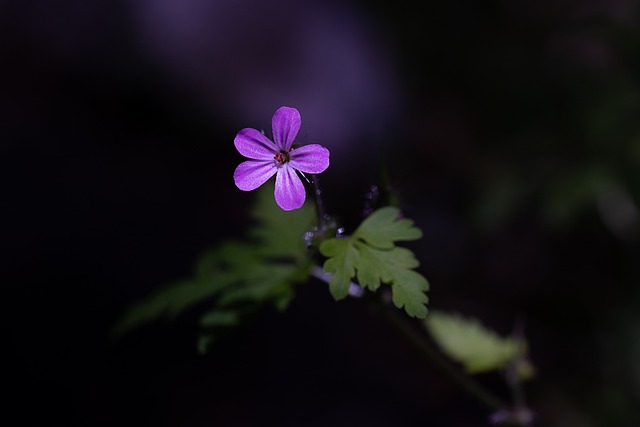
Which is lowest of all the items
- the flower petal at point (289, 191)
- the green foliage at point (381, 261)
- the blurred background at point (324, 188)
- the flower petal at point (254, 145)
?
the green foliage at point (381, 261)

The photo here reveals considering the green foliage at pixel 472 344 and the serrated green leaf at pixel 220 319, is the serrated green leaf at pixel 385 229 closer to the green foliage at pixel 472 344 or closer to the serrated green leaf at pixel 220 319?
the serrated green leaf at pixel 220 319

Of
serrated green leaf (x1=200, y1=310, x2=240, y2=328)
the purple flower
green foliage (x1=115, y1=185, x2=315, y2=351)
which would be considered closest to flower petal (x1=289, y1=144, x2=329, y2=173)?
the purple flower

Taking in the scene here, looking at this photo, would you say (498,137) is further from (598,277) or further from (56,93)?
(56,93)

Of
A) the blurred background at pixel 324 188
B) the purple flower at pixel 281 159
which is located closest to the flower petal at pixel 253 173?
the purple flower at pixel 281 159

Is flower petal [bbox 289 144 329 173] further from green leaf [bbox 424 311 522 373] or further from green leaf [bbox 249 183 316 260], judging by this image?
green leaf [bbox 424 311 522 373]

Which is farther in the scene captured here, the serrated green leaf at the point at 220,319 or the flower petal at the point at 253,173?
the serrated green leaf at the point at 220,319

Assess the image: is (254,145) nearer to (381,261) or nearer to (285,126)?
(285,126)

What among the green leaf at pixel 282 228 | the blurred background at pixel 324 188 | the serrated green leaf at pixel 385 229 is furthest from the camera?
the blurred background at pixel 324 188

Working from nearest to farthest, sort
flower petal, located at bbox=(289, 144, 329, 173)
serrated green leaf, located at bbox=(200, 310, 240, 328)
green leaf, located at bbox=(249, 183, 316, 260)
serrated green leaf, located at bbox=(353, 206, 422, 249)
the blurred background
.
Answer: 1. flower petal, located at bbox=(289, 144, 329, 173)
2. serrated green leaf, located at bbox=(353, 206, 422, 249)
3. serrated green leaf, located at bbox=(200, 310, 240, 328)
4. green leaf, located at bbox=(249, 183, 316, 260)
5. the blurred background
